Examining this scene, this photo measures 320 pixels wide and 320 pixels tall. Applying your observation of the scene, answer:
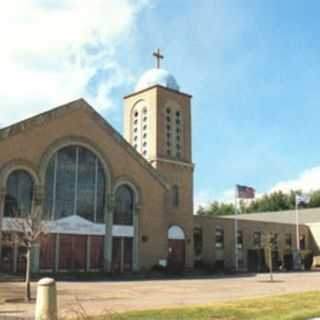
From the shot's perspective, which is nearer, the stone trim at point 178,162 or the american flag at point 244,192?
the stone trim at point 178,162

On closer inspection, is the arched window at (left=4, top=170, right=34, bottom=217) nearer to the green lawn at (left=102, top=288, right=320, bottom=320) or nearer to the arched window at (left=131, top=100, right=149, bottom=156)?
the arched window at (left=131, top=100, right=149, bottom=156)

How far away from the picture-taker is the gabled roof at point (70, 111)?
36.8 m

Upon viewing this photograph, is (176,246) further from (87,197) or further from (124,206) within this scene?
(87,197)

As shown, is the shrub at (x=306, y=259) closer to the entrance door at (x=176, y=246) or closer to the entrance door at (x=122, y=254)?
the entrance door at (x=176, y=246)

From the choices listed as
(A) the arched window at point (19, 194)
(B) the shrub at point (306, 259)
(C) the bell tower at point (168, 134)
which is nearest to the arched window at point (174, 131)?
(C) the bell tower at point (168, 134)

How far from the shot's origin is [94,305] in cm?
1917

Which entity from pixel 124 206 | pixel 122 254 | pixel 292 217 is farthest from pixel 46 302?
pixel 292 217

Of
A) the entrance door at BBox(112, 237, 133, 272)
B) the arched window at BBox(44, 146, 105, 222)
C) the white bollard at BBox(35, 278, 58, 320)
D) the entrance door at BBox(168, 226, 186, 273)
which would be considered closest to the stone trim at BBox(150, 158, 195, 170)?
the entrance door at BBox(168, 226, 186, 273)

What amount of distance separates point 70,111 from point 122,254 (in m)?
10.7

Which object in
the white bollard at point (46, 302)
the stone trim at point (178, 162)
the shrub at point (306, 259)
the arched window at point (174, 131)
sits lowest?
the white bollard at point (46, 302)

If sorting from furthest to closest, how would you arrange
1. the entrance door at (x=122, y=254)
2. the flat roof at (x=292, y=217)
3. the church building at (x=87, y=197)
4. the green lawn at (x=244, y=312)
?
the flat roof at (x=292, y=217) < the entrance door at (x=122, y=254) < the church building at (x=87, y=197) < the green lawn at (x=244, y=312)

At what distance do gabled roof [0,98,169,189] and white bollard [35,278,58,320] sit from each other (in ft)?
87.5

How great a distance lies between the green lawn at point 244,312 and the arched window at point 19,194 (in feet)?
66.8

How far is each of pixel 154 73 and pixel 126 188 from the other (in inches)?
569
